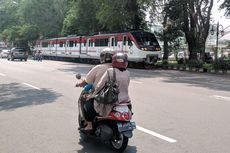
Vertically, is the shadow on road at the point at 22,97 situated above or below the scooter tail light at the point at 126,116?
below

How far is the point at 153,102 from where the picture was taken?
32.8 feet

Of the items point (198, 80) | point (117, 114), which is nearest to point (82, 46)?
point (198, 80)

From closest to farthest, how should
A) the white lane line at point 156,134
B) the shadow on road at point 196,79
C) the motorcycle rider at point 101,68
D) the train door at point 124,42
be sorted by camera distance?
the motorcycle rider at point 101,68, the white lane line at point 156,134, the shadow on road at point 196,79, the train door at point 124,42

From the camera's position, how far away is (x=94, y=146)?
576cm

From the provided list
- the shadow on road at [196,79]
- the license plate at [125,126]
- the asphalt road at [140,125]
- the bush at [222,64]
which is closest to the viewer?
the license plate at [125,126]

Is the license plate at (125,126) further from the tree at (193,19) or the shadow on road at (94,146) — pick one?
the tree at (193,19)

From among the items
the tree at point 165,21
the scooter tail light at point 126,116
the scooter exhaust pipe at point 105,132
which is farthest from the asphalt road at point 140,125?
the tree at point 165,21

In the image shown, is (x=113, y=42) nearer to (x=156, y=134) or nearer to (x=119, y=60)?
(x=156, y=134)

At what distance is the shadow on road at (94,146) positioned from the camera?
18.0 feet

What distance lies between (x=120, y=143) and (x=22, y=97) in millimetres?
6579

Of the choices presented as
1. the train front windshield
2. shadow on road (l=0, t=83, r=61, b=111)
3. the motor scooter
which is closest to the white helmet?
the motor scooter

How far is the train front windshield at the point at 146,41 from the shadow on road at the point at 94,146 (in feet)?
73.3

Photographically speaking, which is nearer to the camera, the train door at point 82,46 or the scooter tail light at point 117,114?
the scooter tail light at point 117,114

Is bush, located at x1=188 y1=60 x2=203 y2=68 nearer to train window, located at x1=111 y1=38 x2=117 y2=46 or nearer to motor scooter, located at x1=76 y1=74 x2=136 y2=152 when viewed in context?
train window, located at x1=111 y1=38 x2=117 y2=46
